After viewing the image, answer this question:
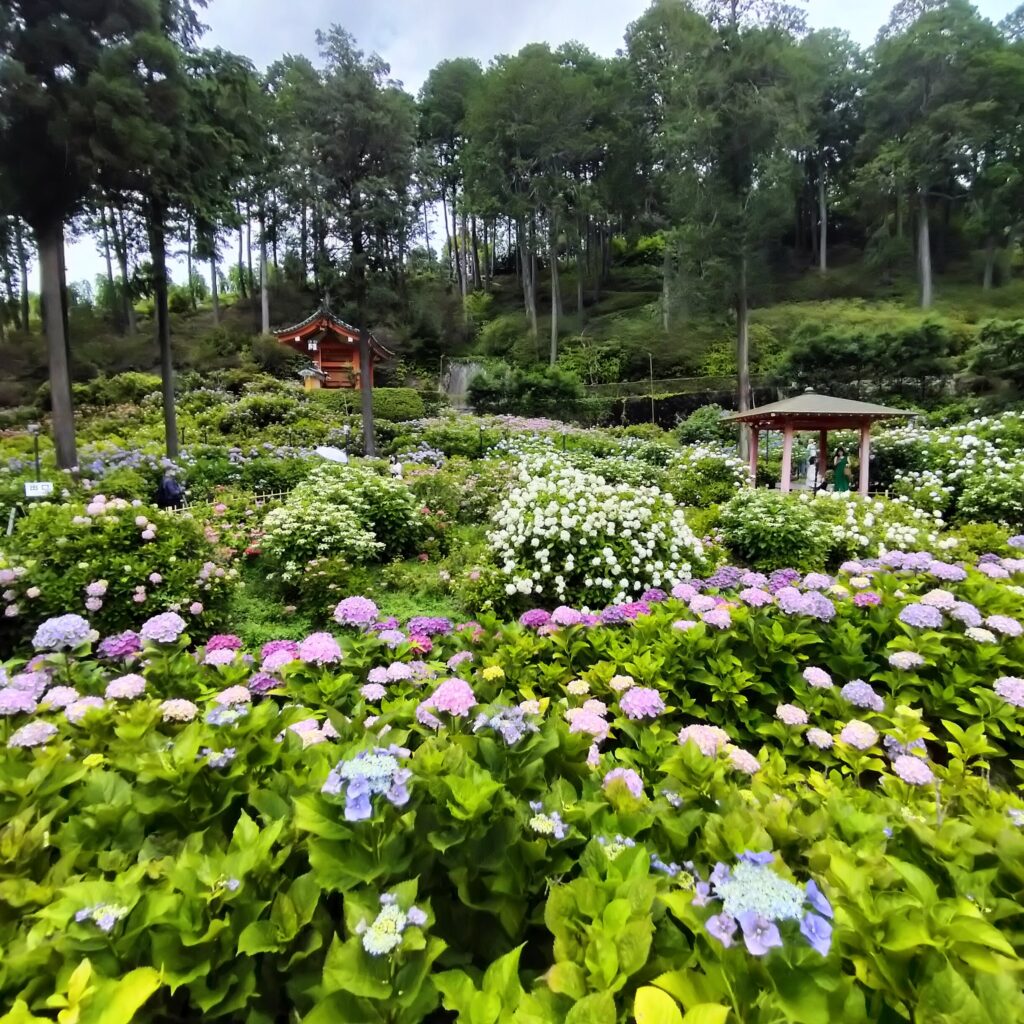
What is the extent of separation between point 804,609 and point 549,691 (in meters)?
1.33

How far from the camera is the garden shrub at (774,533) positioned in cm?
568

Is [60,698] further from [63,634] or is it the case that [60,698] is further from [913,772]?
[913,772]

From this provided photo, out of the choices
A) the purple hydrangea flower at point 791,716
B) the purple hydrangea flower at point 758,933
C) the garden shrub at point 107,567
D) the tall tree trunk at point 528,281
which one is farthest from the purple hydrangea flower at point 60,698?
the tall tree trunk at point 528,281

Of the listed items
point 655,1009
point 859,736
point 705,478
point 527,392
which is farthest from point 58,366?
point 527,392

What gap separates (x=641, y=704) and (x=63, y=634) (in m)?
2.29

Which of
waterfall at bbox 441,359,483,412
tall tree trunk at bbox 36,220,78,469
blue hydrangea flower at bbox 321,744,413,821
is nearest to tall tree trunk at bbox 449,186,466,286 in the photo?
waterfall at bbox 441,359,483,412

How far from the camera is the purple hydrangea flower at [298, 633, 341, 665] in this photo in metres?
2.30

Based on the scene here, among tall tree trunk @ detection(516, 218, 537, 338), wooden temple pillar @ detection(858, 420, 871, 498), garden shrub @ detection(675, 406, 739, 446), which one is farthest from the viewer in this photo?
tall tree trunk @ detection(516, 218, 537, 338)

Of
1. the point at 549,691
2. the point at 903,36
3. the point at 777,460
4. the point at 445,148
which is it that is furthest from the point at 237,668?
the point at 445,148

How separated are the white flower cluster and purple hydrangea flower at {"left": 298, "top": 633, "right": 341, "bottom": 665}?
197cm

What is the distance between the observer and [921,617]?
2750 millimetres

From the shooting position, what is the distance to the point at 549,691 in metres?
2.63

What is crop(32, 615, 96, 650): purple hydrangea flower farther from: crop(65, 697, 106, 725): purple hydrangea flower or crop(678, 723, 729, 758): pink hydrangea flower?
crop(678, 723, 729, 758): pink hydrangea flower

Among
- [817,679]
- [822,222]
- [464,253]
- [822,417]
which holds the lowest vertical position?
[817,679]
